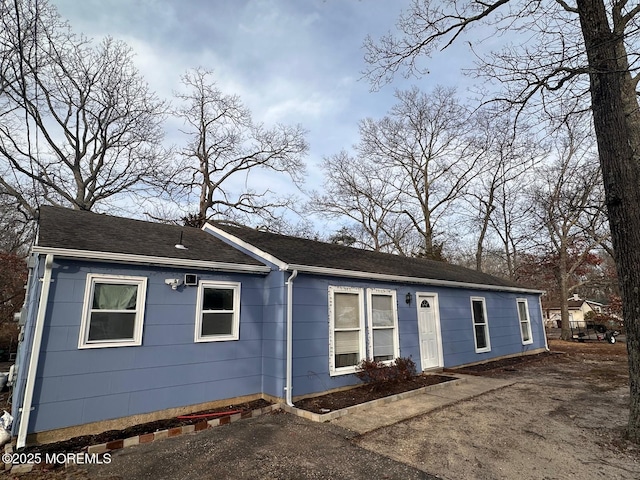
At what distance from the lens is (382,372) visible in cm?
703

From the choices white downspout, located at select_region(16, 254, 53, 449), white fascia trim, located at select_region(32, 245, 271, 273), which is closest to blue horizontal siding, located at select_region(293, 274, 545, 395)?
white fascia trim, located at select_region(32, 245, 271, 273)

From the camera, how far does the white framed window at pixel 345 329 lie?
7.01 meters

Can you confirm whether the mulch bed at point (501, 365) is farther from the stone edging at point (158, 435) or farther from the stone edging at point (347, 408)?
the stone edging at point (158, 435)

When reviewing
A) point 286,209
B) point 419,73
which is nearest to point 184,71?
point 286,209

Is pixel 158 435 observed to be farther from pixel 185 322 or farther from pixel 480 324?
pixel 480 324

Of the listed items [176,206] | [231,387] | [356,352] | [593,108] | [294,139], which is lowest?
[231,387]

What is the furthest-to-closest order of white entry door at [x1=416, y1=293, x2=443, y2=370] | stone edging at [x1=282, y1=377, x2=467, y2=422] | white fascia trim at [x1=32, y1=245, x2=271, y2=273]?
white entry door at [x1=416, y1=293, x2=443, y2=370] < stone edging at [x1=282, y1=377, x2=467, y2=422] < white fascia trim at [x1=32, y1=245, x2=271, y2=273]

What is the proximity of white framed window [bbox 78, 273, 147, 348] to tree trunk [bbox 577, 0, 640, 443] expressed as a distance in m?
7.19

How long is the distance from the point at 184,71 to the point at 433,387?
66.0 ft

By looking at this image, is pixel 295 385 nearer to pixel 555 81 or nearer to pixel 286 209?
pixel 555 81

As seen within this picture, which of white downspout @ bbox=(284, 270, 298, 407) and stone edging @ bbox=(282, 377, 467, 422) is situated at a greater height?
white downspout @ bbox=(284, 270, 298, 407)

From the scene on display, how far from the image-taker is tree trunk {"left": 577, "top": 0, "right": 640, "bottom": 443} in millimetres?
4480

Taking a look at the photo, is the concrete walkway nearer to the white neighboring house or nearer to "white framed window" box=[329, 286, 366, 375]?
"white framed window" box=[329, 286, 366, 375]

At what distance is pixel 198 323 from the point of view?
5.98 m
